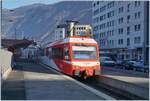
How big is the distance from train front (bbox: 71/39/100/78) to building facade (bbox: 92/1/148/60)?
2502 inches

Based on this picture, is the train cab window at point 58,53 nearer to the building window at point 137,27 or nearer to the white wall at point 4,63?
the white wall at point 4,63

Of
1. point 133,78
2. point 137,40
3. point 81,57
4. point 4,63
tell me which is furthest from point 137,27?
point 4,63

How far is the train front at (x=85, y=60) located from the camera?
1227 inches

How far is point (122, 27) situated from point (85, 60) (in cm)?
8083

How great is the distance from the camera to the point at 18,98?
631 inches

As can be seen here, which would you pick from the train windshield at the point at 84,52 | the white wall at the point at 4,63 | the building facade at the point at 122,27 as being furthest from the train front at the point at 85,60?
the building facade at the point at 122,27

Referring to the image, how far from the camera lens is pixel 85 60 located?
3134 centimetres

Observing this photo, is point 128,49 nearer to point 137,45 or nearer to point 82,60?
point 137,45

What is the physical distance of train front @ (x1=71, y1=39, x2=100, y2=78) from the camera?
3117 cm

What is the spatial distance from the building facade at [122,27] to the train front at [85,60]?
63.6m

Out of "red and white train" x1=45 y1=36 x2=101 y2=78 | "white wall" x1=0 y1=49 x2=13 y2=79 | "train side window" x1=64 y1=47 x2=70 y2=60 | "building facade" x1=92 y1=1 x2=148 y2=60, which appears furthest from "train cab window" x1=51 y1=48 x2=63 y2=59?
"building facade" x1=92 y1=1 x2=148 y2=60

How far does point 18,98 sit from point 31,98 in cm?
47

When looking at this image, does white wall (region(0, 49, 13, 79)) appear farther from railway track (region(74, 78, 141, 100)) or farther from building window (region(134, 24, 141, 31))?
building window (region(134, 24, 141, 31))

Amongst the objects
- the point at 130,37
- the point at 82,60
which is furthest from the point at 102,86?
the point at 130,37
